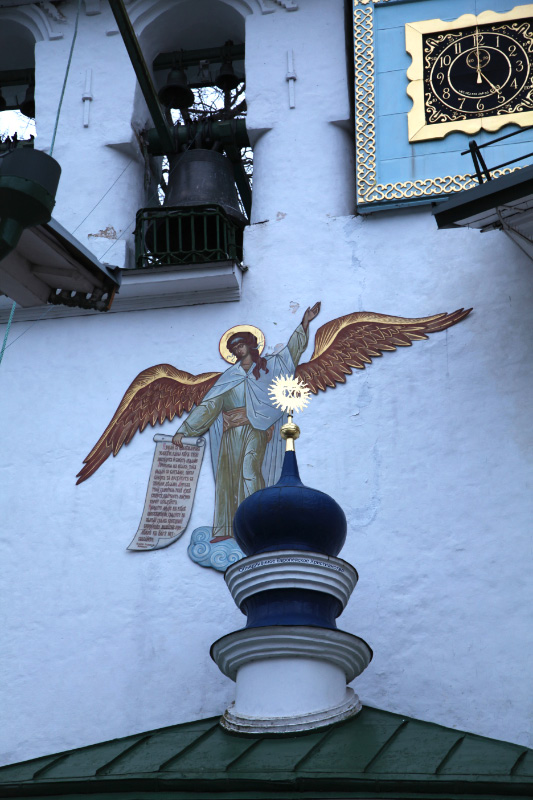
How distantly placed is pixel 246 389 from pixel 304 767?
2.81 meters

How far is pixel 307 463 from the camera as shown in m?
7.41

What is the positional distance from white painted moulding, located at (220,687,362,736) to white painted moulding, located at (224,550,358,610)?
0.55m

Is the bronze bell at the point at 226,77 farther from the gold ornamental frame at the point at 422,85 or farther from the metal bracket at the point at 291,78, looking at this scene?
the gold ornamental frame at the point at 422,85

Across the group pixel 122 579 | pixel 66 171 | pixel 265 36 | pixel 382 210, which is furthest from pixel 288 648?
pixel 265 36

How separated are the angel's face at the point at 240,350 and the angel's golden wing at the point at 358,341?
0.36 m

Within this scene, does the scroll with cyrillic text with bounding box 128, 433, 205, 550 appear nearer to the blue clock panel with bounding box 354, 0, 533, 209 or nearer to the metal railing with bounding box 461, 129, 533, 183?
the blue clock panel with bounding box 354, 0, 533, 209

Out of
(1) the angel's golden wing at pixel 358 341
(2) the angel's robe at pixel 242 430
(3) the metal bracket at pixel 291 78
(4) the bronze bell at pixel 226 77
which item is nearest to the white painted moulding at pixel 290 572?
(2) the angel's robe at pixel 242 430

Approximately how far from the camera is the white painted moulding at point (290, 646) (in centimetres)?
600

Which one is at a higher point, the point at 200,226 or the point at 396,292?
the point at 200,226

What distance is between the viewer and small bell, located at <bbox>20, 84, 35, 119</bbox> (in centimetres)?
966

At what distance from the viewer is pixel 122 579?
23.8 ft

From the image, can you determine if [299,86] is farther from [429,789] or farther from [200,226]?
[429,789]

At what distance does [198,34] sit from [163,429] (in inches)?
133

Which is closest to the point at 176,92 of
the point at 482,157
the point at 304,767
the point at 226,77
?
the point at 226,77
